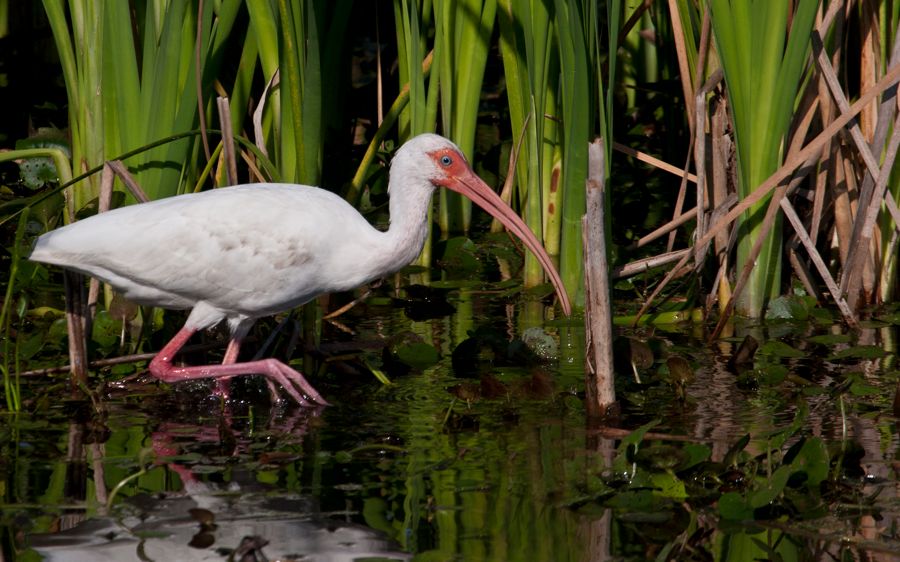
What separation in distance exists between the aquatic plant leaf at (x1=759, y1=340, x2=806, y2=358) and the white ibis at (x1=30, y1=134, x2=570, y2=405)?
1926mm

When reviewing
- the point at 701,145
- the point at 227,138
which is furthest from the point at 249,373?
the point at 701,145

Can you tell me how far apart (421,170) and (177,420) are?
1.71 meters

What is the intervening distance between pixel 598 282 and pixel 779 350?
1691 millimetres

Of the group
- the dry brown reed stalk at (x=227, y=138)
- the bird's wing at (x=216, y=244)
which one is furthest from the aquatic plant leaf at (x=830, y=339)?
the dry brown reed stalk at (x=227, y=138)

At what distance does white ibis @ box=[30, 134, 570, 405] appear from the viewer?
5.87 meters

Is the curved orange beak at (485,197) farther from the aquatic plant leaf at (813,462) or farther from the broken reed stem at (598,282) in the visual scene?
the aquatic plant leaf at (813,462)

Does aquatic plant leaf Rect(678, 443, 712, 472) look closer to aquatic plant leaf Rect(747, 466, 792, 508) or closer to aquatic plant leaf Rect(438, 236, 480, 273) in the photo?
Result: aquatic plant leaf Rect(747, 466, 792, 508)

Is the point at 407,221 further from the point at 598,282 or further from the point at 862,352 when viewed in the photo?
the point at 862,352

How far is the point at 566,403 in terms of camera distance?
19.0 feet

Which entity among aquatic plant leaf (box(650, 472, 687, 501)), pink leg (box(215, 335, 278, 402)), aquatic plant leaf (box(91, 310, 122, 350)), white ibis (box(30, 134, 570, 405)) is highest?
white ibis (box(30, 134, 570, 405))

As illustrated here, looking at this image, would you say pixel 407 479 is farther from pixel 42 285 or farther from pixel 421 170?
pixel 42 285

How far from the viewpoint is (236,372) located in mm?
6043

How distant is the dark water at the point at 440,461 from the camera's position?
4.25 meters

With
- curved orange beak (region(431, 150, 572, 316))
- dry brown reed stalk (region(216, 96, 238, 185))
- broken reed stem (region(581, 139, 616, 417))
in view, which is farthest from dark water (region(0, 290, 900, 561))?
dry brown reed stalk (region(216, 96, 238, 185))
